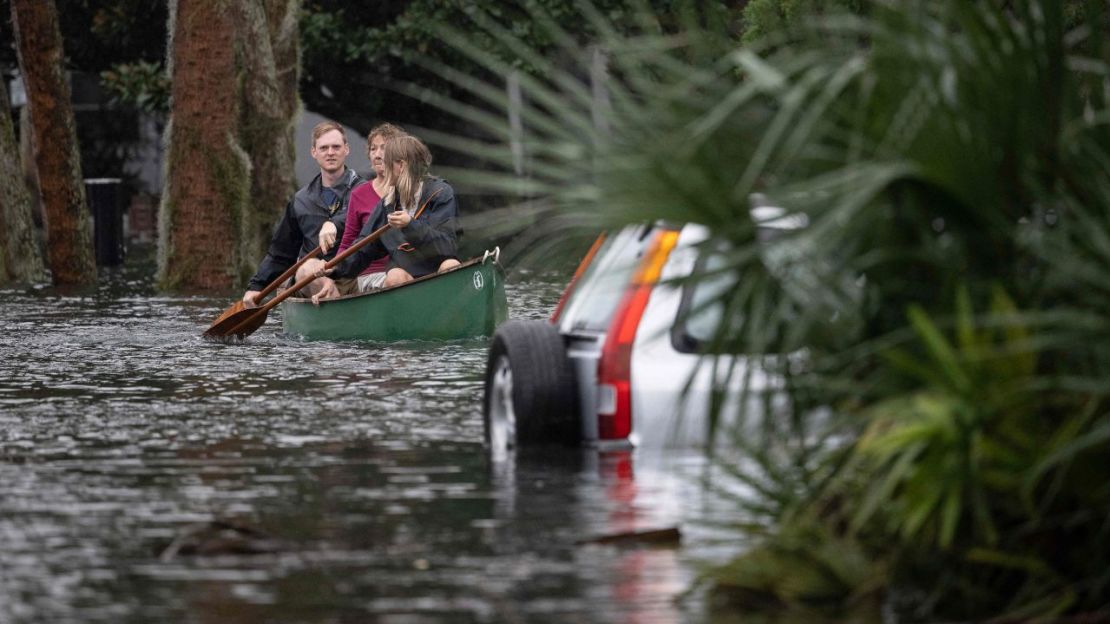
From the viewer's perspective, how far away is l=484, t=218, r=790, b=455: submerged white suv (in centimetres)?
992

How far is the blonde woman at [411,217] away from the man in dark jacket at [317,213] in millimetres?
526

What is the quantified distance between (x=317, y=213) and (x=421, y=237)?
1.68m

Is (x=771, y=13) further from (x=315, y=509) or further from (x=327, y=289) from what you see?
(x=315, y=509)

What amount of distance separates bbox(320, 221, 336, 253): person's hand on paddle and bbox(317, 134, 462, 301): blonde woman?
0.21 metres

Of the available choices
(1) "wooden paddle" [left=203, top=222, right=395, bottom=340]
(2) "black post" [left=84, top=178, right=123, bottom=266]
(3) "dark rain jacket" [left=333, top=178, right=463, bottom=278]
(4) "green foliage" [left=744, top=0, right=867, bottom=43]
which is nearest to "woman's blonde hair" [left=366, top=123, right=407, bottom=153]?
(3) "dark rain jacket" [left=333, top=178, right=463, bottom=278]

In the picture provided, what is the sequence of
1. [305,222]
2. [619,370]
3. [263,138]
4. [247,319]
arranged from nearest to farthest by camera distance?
[619,370] → [247,319] → [305,222] → [263,138]

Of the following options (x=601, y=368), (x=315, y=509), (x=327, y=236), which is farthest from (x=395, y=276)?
(x=315, y=509)

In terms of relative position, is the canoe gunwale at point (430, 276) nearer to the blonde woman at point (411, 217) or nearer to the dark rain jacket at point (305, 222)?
the blonde woman at point (411, 217)

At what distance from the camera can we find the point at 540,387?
10586 mm

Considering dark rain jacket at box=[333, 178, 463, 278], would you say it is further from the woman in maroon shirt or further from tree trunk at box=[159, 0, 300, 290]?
tree trunk at box=[159, 0, 300, 290]

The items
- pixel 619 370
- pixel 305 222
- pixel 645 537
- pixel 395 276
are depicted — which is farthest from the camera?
pixel 305 222

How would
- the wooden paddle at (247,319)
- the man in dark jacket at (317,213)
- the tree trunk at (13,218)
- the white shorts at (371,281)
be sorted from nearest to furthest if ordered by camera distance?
the wooden paddle at (247,319)
the man in dark jacket at (317,213)
the white shorts at (371,281)
the tree trunk at (13,218)

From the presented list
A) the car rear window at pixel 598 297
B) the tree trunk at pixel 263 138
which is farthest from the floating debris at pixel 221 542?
the tree trunk at pixel 263 138

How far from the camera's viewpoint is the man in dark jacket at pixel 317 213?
66.6 feet
